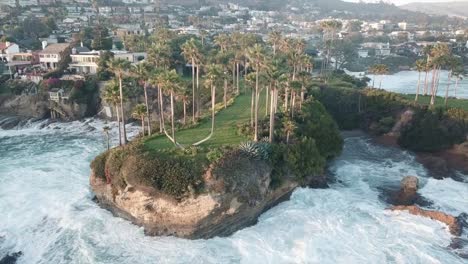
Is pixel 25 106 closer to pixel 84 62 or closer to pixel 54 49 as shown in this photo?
pixel 84 62

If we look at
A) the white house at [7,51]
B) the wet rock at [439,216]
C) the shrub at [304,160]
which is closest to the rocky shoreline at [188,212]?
the shrub at [304,160]

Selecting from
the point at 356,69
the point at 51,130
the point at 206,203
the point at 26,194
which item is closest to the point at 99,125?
the point at 51,130

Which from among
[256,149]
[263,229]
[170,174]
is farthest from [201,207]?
[256,149]

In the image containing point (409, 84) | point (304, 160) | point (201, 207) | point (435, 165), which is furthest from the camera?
point (409, 84)

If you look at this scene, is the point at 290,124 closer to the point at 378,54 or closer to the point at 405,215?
the point at 405,215

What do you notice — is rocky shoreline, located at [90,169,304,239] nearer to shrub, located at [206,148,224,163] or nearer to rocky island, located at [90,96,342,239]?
rocky island, located at [90,96,342,239]
